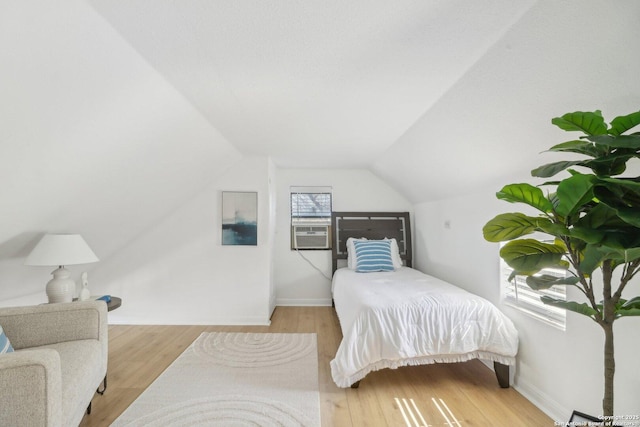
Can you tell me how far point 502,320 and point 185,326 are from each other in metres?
3.30

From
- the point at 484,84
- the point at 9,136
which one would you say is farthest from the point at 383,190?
Answer: the point at 9,136

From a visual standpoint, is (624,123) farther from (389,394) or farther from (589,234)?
(389,394)

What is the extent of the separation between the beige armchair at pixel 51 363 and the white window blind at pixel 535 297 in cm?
236

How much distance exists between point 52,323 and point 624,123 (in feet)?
9.38

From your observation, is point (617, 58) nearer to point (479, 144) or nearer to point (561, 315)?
point (479, 144)

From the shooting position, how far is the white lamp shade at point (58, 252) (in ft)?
6.98

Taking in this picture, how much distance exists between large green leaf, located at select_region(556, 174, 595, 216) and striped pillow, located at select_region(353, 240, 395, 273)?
2.97 meters


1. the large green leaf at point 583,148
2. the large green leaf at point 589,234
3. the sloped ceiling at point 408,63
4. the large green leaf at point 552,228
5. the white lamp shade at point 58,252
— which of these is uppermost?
the sloped ceiling at point 408,63

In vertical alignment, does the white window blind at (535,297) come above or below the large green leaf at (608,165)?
below

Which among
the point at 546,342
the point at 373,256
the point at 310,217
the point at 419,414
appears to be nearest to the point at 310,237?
the point at 310,217

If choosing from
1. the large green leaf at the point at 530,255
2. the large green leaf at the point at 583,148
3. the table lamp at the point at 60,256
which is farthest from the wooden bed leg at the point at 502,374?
the table lamp at the point at 60,256

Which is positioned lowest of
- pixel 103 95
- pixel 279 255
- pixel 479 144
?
pixel 279 255

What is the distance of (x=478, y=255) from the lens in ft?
8.99

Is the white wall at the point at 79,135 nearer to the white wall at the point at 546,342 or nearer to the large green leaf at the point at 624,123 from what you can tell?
the large green leaf at the point at 624,123
